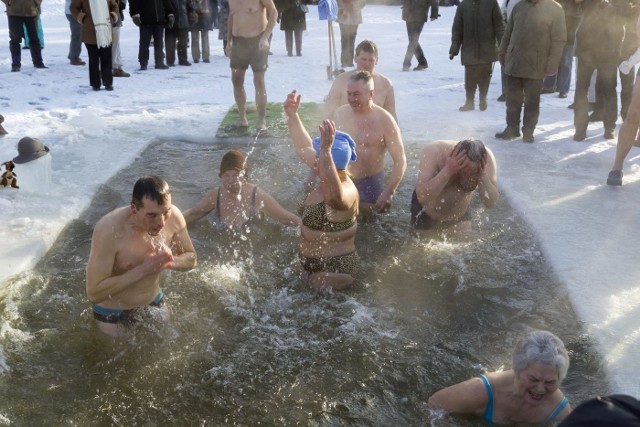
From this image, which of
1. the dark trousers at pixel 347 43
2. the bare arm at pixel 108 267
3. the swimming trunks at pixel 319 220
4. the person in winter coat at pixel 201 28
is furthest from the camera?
the person in winter coat at pixel 201 28

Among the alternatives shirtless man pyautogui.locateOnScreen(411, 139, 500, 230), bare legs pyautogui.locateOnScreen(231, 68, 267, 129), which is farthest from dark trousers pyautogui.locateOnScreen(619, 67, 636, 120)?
bare legs pyautogui.locateOnScreen(231, 68, 267, 129)

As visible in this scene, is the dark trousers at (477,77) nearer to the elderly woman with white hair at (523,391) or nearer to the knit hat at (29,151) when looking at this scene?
the knit hat at (29,151)

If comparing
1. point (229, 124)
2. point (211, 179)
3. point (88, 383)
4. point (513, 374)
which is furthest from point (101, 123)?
point (513, 374)

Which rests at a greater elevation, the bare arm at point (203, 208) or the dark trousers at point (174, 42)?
the dark trousers at point (174, 42)

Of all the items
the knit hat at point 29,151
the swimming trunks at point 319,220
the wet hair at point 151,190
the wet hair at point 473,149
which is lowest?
the swimming trunks at point 319,220

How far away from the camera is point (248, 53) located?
8320 mm

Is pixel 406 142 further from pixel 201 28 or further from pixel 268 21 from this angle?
pixel 201 28

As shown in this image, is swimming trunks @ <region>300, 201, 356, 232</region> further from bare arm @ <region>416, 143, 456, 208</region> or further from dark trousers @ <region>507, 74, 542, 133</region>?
dark trousers @ <region>507, 74, 542, 133</region>

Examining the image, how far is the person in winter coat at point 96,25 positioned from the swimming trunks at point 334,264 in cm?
677

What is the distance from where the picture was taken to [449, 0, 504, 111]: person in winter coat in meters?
9.63

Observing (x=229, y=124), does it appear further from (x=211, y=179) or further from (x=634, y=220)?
(x=634, y=220)

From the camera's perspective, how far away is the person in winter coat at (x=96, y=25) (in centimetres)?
1013

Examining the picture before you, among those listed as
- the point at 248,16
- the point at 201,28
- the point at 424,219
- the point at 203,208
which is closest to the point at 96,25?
the point at 248,16

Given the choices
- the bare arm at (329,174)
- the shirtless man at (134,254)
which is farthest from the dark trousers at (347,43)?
the shirtless man at (134,254)
